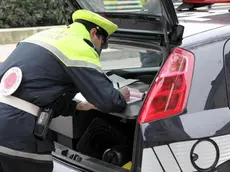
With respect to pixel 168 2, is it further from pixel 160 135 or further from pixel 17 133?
pixel 17 133

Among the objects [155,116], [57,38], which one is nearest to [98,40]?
[57,38]

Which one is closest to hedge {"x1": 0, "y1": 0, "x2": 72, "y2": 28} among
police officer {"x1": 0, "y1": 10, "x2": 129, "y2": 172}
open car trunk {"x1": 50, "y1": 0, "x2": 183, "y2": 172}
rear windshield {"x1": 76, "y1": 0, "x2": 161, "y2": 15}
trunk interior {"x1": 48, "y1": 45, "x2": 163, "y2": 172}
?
rear windshield {"x1": 76, "y1": 0, "x2": 161, "y2": 15}

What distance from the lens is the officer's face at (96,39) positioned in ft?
7.93

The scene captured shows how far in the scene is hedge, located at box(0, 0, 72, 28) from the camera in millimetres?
11031

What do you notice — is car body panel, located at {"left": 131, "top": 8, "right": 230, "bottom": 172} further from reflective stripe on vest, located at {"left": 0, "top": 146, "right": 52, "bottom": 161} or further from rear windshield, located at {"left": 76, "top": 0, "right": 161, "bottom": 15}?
reflective stripe on vest, located at {"left": 0, "top": 146, "right": 52, "bottom": 161}

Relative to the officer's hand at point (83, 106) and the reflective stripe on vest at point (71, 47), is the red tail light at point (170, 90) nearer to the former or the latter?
the reflective stripe on vest at point (71, 47)

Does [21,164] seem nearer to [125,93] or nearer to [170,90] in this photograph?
[125,93]

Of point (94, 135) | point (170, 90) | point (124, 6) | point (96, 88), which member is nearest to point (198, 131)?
point (170, 90)

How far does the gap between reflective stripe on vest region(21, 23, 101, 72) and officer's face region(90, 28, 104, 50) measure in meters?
0.06

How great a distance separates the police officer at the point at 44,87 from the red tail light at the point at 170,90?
28 centimetres

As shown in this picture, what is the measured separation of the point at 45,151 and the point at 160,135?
71 cm

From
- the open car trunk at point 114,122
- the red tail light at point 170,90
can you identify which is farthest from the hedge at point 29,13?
the red tail light at point 170,90

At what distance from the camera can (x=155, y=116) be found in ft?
6.57

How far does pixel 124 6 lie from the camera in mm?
2838
